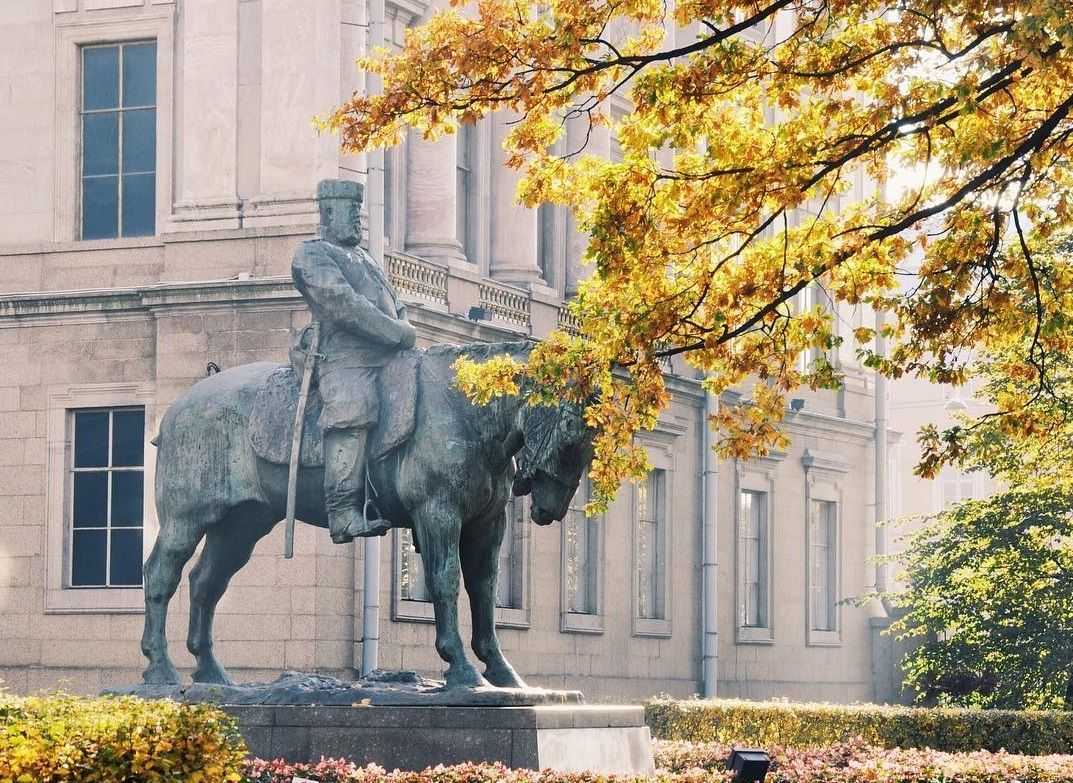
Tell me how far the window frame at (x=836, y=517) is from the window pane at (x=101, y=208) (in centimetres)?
1803

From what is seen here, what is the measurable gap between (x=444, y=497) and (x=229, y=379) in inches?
Answer: 90.5

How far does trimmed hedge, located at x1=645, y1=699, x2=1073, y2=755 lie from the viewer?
28891 millimetres

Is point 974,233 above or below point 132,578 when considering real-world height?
above

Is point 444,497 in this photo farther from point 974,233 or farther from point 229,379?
point 974,233

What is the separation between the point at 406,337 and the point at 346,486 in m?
1.22

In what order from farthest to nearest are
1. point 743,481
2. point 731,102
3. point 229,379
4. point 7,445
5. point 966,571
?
point 743,481, point 7,445, point 966,571, point 229,379, point 731,102

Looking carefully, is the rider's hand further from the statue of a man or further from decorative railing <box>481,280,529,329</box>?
decorative railing <box>481,280,529,329</box>

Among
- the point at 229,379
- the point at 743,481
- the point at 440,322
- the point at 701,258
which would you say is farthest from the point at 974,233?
the point at 743,481

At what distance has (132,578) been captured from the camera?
1273 inches

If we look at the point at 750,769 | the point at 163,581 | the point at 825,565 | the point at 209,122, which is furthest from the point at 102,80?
the point at 750,769

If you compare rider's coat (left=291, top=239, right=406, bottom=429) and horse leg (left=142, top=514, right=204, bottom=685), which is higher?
rider's coat (left=291, top=239, right=406, bottom=429)

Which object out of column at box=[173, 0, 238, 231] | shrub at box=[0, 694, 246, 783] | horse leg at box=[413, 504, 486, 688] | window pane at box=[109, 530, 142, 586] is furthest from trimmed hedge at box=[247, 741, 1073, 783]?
column at box=[173, 0, 238, 231]

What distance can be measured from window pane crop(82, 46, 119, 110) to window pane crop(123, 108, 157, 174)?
1.42 ft

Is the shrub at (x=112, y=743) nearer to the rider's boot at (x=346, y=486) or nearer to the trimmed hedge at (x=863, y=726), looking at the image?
the rider's boot at (x=346, y=486)
